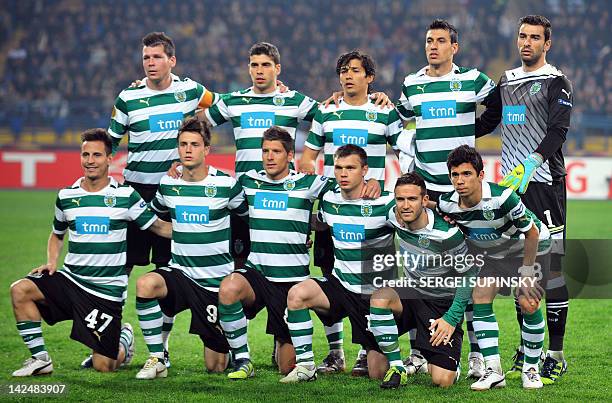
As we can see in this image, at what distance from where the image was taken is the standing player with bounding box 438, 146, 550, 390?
5348 mm

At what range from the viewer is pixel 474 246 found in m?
5.61

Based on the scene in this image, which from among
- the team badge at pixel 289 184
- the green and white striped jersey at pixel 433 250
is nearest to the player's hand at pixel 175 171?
the team badge at pixel 289 184

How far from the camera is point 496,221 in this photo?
5.45 meters

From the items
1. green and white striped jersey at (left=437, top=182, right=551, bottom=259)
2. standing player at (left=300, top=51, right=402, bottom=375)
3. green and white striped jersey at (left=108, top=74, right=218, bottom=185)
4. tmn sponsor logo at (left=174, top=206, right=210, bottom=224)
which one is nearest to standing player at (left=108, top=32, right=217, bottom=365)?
green and white striped jersey at (left=108, top=74, right=218, bottom=185)

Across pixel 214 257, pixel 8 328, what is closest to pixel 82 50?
pixel 8 328

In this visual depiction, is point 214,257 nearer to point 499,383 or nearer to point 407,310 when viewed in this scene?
point 407,310

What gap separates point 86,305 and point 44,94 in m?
17.5

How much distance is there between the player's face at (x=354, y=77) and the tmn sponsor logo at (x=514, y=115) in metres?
0.92

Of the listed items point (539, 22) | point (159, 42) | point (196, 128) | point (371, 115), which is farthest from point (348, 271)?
point (159, 42)

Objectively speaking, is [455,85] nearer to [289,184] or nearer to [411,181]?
[411,181]

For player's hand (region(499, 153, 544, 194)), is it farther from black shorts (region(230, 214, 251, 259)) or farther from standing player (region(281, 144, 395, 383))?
black shorts (region(230, 214, 251, 259))

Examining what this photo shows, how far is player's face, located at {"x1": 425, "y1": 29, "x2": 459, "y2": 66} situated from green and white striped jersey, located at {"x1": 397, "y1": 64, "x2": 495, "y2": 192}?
121 mm

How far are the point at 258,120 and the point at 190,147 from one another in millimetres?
678

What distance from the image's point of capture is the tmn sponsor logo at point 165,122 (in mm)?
6402
